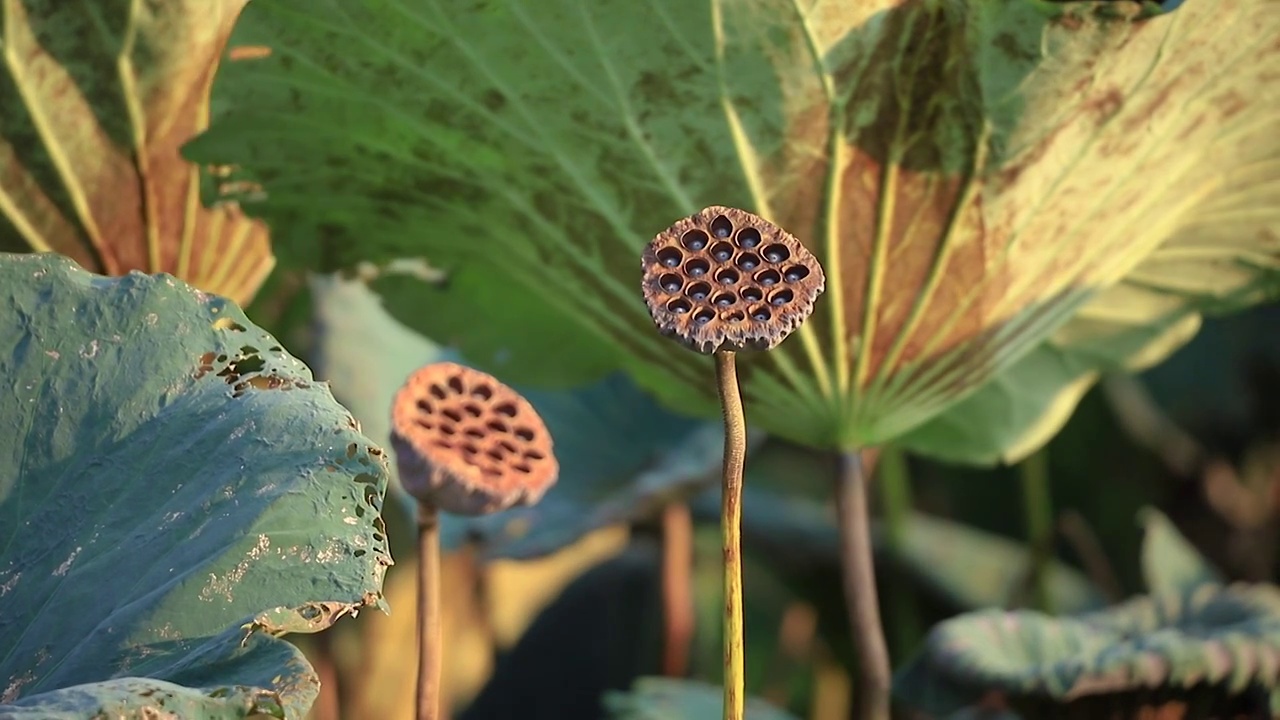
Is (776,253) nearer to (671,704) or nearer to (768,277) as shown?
(768,277)

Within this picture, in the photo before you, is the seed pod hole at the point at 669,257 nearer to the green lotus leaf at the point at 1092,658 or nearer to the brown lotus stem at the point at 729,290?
the brown lotus stem at the point at 729,290

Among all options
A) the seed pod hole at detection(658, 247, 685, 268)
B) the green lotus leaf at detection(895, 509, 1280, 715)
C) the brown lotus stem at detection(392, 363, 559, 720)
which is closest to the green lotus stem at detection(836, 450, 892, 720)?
the green lotus leaf at detection(895, 509, 1280, 715)

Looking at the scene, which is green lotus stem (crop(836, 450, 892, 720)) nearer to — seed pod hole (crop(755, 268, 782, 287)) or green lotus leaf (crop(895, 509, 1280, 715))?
green lotus leaf (crop(895, 509, 1280, 715))

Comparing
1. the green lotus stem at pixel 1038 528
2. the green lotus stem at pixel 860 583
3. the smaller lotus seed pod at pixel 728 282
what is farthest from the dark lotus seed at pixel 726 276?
the green lotus stem at pixel 1038 528

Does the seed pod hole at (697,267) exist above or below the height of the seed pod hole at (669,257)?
below

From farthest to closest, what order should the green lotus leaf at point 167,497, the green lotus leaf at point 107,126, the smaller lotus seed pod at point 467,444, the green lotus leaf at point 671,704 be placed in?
1. the green lotus leaf at point 671,704
2. the green lotus leaf at point 107,126
3. the smaller lotus seed pod at point 467,444
4. the green lotus leaf at point 167,497

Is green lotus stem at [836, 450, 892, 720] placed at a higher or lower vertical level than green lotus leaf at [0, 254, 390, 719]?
lower
